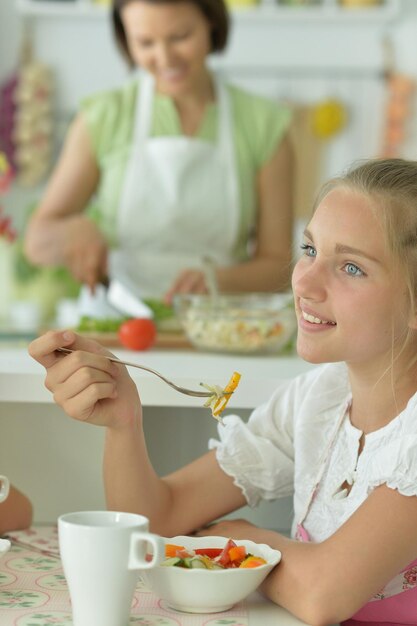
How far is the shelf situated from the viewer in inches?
149

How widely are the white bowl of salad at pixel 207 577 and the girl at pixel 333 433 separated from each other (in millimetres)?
49

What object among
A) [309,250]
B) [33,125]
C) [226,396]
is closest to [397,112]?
[33,125]

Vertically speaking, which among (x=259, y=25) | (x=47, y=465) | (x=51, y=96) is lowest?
(x=47, y=465)

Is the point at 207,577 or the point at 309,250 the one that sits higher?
the point at 309,250

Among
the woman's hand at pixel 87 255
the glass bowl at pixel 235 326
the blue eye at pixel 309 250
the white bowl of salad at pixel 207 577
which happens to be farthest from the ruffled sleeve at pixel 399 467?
the woman's hand at pixel 87 255

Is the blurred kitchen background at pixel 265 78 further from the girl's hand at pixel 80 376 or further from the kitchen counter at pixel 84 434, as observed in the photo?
the girl's hand at pixel 80 376

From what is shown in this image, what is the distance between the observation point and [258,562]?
1000 millimetres

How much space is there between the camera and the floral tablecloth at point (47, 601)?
946 mm

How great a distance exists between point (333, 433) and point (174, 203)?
143 cm

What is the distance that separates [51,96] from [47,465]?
110 inches

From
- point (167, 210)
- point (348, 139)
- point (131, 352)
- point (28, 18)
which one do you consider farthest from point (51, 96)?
point (131, 352)

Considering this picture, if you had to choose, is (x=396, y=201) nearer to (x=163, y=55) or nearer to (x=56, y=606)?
(x=56, y=606)

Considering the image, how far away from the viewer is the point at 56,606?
0.99m

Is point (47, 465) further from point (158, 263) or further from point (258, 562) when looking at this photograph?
point (158, 263)
